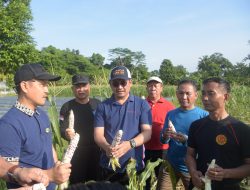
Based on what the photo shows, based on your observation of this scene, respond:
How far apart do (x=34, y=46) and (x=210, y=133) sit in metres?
13.4

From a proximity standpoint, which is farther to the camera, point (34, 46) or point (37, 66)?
point (34, 46)

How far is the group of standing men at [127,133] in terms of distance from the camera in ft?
7.48

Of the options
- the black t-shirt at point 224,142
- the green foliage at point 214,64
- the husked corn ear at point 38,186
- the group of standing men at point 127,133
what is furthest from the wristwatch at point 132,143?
the green foliage at point 214,64

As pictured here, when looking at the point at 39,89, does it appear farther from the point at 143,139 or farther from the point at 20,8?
the point at 20,8

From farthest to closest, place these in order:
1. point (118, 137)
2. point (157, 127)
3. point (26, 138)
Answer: point (157, 127)
point (118, 137)
point (26, 138)

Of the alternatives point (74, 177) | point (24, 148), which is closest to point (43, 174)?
point (24, 148)

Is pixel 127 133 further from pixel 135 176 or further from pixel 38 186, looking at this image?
pixel 38 186

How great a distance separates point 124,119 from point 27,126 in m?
1.30

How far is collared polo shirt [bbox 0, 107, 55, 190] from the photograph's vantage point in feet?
6.88

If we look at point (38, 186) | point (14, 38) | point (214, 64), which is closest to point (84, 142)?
point (38, 186)

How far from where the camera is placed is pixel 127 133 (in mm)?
3338

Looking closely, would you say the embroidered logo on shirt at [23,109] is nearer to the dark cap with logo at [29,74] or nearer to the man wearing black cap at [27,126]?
the man wearing black cap at [27,126]

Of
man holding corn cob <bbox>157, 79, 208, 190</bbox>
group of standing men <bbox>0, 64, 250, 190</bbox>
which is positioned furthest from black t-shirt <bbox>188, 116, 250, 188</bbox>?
man holding corn cob <bbox>157, 79, 208, 190</bbox>

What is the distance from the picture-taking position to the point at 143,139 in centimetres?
329
